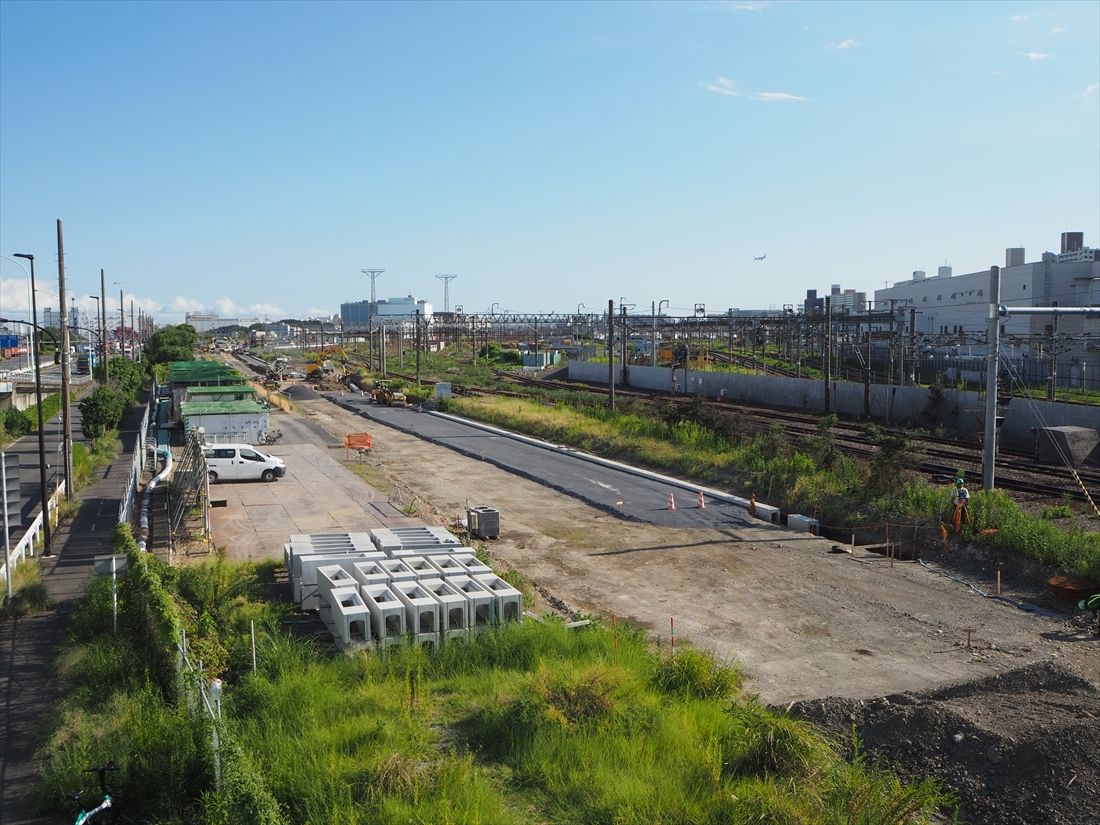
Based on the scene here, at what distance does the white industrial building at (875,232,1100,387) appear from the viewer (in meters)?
45.2

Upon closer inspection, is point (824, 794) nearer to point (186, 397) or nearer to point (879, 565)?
point (879, 565)

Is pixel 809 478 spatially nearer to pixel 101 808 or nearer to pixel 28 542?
pixel 28 542

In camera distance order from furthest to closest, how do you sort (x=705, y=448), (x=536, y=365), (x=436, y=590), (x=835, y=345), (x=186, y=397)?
(x=536, y=365)
(x=835, y=345)
(x=186, y=397)
(x=705, y=448)
(x=436, y=590)

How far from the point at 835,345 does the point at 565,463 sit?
38.4 meters

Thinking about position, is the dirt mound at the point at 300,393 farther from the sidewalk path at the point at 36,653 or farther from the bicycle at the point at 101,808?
the bicycle at the point at 101,808

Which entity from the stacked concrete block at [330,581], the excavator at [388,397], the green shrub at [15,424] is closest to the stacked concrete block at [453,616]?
the stacked concrete block at [330,581]

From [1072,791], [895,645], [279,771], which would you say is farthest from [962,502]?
[279,771]

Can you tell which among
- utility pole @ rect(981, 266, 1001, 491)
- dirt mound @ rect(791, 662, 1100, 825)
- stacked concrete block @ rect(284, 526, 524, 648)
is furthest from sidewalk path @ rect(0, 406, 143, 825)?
utility pole @ rect(981, 266, 1001, 491)

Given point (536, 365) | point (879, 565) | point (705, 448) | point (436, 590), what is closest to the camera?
point (436, 590)

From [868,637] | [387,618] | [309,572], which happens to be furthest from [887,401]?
[387,618]

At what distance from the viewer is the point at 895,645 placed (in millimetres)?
13766

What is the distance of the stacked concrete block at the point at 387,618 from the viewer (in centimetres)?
1239

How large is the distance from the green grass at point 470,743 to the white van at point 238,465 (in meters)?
16.0

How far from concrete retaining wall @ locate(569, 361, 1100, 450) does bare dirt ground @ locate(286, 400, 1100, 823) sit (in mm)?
17360
